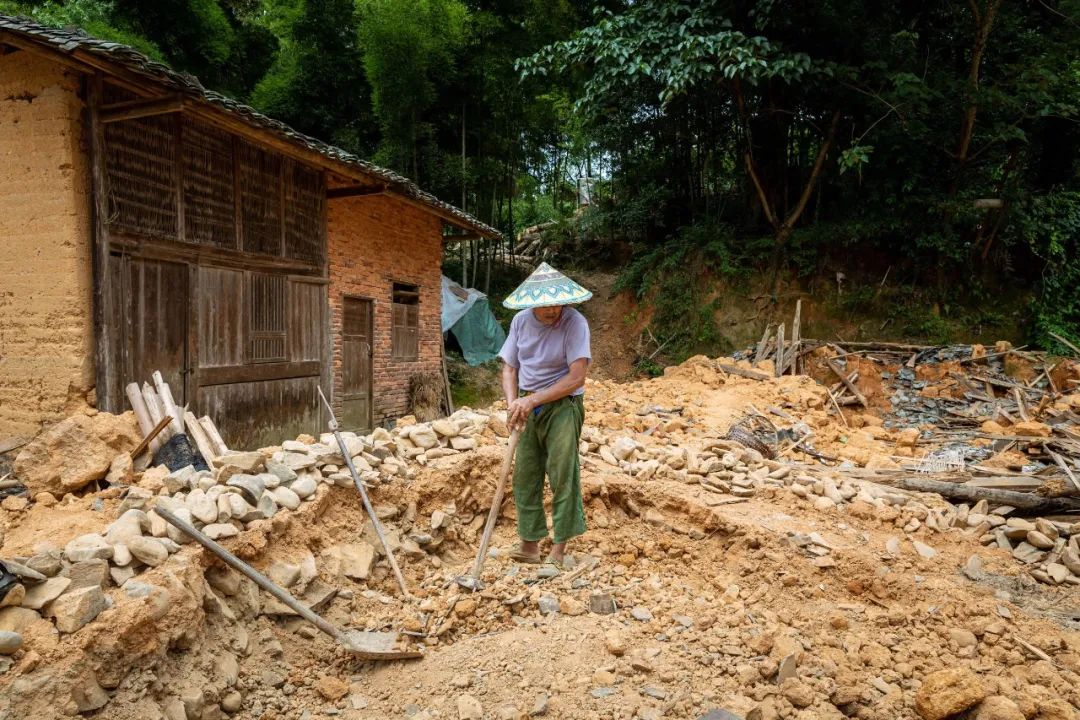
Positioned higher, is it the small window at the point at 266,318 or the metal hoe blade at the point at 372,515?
the small window at the point at 266,318

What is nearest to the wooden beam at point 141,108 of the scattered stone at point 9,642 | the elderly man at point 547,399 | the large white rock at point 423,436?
the large white rock at point 423,436

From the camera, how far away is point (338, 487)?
13.1ft

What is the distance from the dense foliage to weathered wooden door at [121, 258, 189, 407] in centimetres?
671

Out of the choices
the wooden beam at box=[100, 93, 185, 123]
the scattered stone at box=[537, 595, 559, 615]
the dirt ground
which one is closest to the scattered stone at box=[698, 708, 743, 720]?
the dirt ground

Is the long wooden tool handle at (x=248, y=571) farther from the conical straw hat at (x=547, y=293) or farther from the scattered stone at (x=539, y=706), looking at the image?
the conical straw hat at (x=547, y=293)

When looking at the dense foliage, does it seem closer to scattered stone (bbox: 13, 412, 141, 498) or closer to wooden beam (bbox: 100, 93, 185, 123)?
wooden beam (bbox: 100, 93, 185, 123)

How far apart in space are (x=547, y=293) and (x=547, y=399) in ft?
2.04

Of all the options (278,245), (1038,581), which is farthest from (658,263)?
(1038,581)

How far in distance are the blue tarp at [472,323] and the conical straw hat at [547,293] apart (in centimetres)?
886

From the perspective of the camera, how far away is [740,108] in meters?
11.8

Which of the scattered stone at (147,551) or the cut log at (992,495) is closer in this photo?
the scattered stone at (147,551)

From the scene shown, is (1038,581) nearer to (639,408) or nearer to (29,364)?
(639,408)

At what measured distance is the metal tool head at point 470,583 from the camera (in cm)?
342

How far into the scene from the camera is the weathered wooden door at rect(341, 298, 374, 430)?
8.09m
